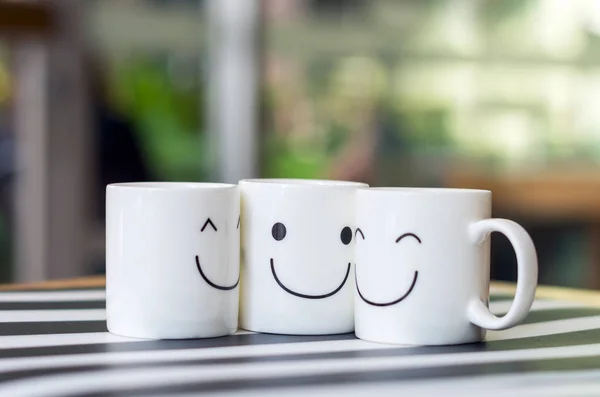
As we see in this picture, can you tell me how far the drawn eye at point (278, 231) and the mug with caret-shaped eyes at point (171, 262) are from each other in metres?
0.03

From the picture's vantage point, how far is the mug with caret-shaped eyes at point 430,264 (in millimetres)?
667

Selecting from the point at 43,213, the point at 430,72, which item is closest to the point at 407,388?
the point at 43,213

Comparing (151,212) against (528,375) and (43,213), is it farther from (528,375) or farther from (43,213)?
(43,213)

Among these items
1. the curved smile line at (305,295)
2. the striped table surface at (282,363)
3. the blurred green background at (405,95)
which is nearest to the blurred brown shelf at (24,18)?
the blurred green background at (405,95)

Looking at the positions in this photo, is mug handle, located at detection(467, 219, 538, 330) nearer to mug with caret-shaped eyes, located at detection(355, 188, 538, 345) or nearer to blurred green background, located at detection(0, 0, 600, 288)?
mug with caret-shaped eyes, located at detection(355, 188, 538, 345)

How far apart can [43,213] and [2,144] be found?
207mm

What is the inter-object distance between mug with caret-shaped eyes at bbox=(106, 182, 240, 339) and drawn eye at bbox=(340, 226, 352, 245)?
0.28 ft

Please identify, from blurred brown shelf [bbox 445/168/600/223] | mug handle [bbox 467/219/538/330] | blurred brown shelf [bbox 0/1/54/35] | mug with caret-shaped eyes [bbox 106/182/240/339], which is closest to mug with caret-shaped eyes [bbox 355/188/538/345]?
mug handle [bbox 467/219/538/330]

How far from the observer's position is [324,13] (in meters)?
3.09

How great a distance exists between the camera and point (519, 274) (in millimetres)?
Result: 657

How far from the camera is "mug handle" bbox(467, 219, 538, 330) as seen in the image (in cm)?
65

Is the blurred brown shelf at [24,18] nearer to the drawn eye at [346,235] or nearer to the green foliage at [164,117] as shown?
the green foliage at [164,117]

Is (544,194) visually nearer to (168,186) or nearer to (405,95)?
(405,95)

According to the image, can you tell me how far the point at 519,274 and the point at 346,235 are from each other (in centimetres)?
14
